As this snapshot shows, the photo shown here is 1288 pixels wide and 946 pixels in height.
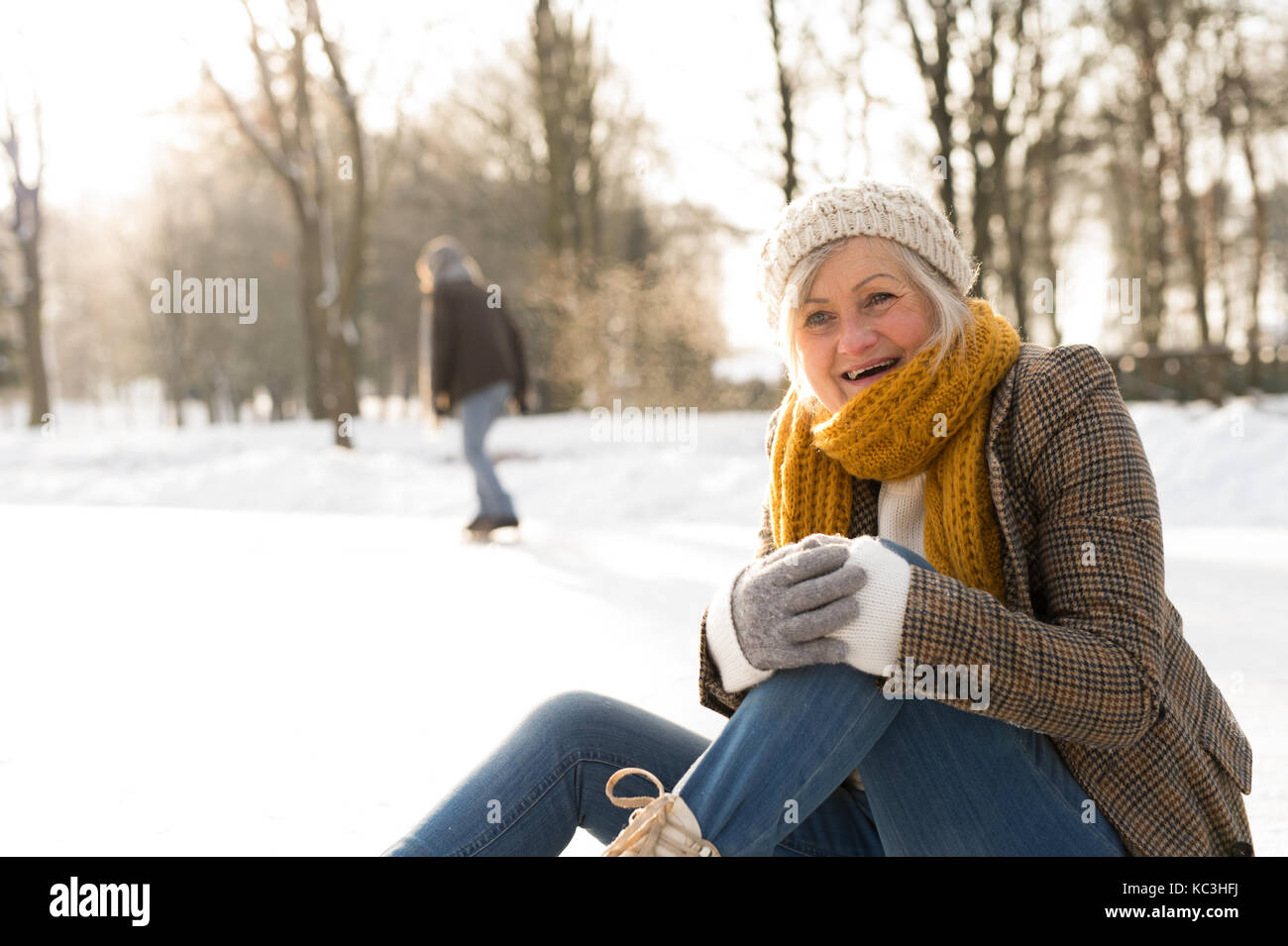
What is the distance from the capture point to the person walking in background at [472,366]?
321 inches

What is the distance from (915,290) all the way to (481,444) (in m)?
6.29

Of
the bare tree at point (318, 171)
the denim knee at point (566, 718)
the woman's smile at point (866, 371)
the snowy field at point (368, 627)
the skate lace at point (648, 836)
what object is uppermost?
the bare tree at point (318, 171)

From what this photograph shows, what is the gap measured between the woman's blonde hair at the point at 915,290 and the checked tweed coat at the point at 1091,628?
0.13 m

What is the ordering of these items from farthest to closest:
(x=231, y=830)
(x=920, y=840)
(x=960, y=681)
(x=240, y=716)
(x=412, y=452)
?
(x=412, y=452) < (x=240, y=716) < (x=231, y=830) < (x=920, y=840) < (x=960, y=681)

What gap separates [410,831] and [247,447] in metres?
15.5

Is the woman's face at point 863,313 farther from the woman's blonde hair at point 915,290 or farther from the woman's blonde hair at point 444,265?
the woman's blonde hair at point 444,265

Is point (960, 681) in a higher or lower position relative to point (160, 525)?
higher

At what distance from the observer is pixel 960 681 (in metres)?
1.60

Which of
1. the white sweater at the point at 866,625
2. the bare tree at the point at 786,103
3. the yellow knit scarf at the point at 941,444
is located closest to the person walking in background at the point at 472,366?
the yellow knit scarf at the point at 941,444

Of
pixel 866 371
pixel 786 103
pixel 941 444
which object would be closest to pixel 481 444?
pixel 866 371

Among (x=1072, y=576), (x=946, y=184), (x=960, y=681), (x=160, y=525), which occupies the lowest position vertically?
(x=160, y=525)

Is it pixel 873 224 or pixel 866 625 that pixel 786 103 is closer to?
pixel 873 224
